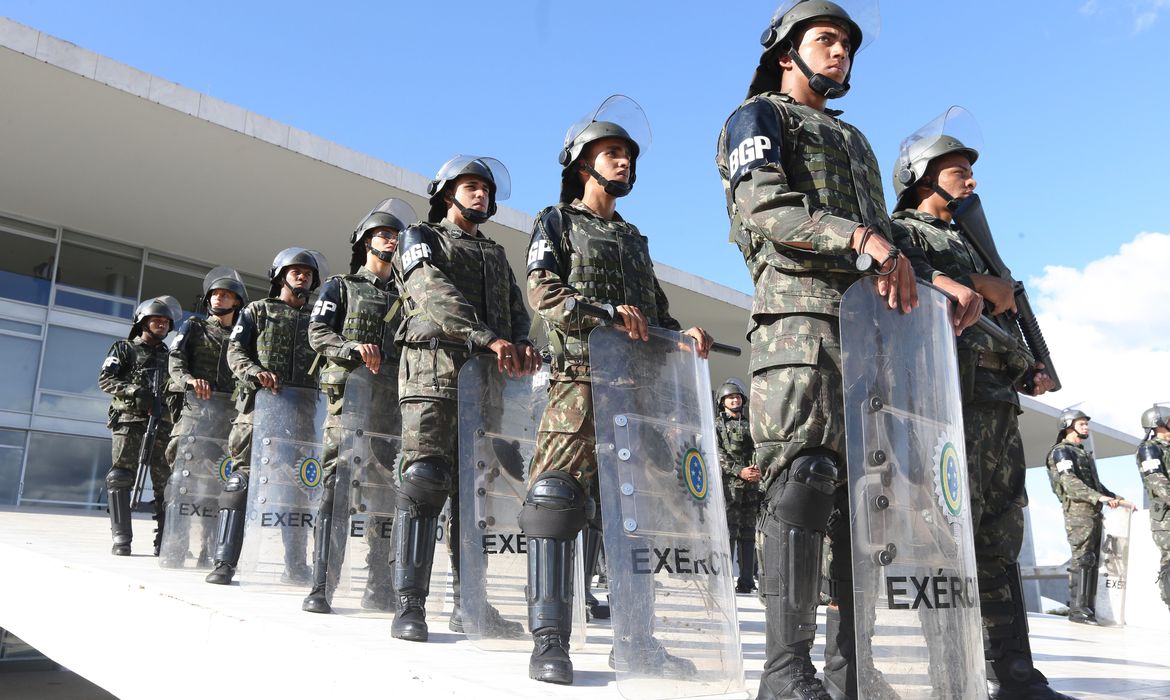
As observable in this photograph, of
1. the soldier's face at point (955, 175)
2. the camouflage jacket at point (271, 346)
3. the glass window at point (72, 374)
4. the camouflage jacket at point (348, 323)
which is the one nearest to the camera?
the soldier's face at point (955, 175)

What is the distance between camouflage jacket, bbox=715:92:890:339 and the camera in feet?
7.77

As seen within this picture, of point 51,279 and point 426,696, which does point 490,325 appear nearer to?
point 426,696

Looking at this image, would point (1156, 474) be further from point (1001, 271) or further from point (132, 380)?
point (132, 380)

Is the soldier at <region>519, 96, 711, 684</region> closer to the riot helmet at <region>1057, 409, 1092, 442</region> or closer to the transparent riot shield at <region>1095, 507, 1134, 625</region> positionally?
the riot helmet at <region>1057, 409, 1092, 442</region>

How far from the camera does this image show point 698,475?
2.89m

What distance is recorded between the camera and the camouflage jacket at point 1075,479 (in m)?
8.99

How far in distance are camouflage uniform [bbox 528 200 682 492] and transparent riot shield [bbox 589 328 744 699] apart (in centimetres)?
19

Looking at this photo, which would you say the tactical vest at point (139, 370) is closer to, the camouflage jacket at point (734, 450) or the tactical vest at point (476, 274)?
the tactical vest at point (476, 274)

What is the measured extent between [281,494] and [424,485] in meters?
1.95

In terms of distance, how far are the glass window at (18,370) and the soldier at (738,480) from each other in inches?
427

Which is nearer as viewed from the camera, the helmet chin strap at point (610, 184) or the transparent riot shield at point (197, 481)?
the helmet chin strap at point (610, 184)

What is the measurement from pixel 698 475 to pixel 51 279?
47.8 ft

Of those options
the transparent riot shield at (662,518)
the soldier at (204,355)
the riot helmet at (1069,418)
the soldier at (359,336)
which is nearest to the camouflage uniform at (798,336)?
the transparent riot shield at (662,518)

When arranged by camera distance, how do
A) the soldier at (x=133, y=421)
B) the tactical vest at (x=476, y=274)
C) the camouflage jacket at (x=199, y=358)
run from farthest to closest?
the soldier at (x=133, y=421) → the camouflage jacket at (x=199, y=358) → the tactical vest at (x=476, y=274)
